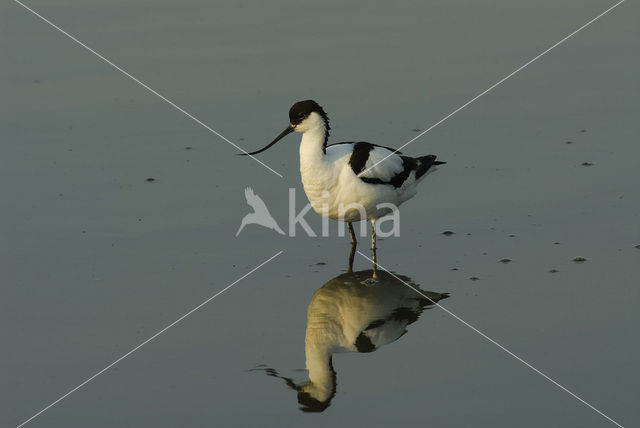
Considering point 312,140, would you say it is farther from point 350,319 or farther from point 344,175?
point 350,319

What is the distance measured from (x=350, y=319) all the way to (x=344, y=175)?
1.50 m

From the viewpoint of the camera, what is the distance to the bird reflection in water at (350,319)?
6152 millimetres

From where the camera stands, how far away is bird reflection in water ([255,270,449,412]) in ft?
20.2

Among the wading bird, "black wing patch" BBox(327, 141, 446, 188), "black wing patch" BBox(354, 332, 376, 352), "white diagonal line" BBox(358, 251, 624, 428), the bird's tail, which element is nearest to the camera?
"white diagonal line" BBox(358, 251, 624, 428)

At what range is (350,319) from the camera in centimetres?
710

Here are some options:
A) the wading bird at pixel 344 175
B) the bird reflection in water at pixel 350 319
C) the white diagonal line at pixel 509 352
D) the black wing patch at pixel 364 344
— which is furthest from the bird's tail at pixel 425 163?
the black wing patch at pixel 364 344

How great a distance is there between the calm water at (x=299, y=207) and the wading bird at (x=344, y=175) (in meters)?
0.36

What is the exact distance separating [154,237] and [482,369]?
325 centimetres

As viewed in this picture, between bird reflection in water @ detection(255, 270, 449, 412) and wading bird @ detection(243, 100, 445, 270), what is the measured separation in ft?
1.53

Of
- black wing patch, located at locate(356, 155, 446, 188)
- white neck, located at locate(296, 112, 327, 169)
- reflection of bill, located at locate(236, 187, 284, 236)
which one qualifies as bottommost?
reflection of bill, located at locate(236, 187, 284, 236)

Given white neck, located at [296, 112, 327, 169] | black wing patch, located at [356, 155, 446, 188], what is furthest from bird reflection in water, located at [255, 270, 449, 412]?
white neck, located at [296, 112, 327, 169]

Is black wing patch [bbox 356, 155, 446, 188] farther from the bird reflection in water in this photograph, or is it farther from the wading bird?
the bird reflection in water

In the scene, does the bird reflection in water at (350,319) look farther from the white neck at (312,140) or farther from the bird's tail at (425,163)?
the bird's tail at (425,163)

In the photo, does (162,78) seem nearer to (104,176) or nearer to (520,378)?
(104,176)
